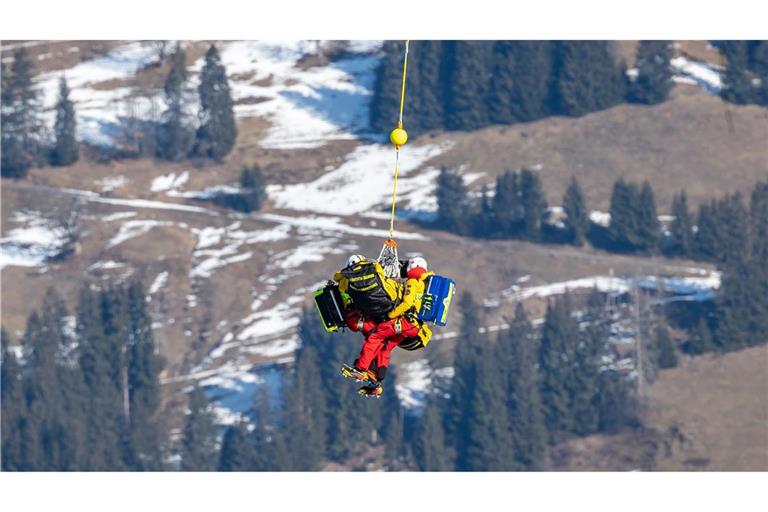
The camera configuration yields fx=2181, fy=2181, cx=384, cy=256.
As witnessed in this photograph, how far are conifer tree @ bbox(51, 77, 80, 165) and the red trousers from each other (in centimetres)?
10298

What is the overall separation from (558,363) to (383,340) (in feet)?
282

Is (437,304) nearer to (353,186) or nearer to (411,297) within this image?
(411,297)

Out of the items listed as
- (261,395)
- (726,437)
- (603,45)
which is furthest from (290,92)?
(726,437)

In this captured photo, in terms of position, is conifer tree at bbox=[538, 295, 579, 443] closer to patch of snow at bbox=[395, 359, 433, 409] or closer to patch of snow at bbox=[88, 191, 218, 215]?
patch of snow at bbox=[395, 359, 433, 409]

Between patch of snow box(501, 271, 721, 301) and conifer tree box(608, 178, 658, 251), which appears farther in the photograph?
conifer tree box(608, 178, 658, 251)

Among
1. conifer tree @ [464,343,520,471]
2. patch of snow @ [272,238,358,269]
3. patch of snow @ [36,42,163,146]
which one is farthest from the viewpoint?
patch of snow @ [36,42,163,146]

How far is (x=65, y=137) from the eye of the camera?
142 m

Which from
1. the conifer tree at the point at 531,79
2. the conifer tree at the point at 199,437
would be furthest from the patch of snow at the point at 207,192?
the conifer tree at the point at 531,79

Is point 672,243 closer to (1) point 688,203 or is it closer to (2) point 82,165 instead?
(1) point 688,203

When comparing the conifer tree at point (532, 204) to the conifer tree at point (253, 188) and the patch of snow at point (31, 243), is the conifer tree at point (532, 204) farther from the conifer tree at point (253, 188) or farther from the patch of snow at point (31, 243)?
the patch of snow at point (31, 243)

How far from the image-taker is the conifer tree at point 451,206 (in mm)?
135875

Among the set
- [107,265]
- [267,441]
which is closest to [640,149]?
[267,441]

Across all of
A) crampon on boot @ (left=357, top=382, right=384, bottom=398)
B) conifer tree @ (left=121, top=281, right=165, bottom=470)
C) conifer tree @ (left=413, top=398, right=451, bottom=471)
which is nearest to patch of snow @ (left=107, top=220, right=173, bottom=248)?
conifer tree @ (left=121, top=281, right=165, bottom=470)

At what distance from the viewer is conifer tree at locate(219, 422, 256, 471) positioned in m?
122
